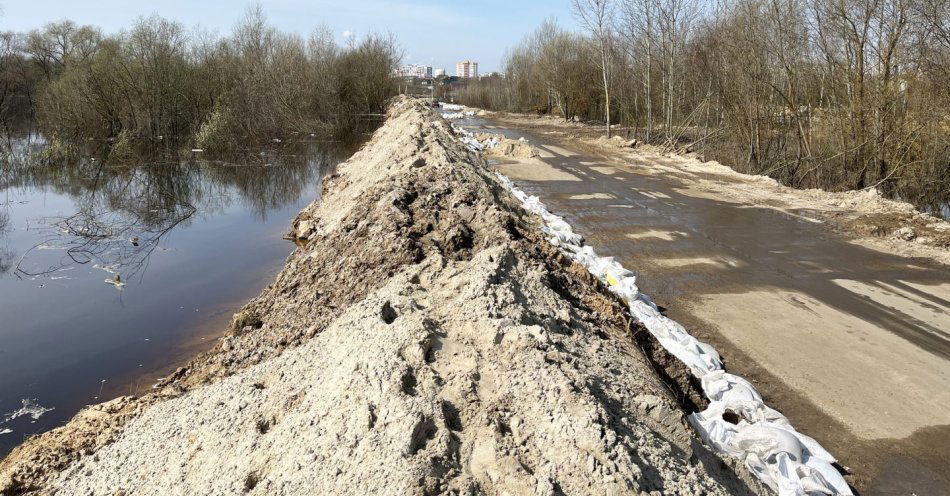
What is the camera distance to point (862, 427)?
5004mm

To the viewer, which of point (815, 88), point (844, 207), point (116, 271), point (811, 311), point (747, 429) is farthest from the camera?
point (815, 88)

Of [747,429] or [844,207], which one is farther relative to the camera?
[844,207]

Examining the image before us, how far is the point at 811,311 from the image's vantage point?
7332 mm

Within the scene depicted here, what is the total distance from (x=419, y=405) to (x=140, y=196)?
1687cm

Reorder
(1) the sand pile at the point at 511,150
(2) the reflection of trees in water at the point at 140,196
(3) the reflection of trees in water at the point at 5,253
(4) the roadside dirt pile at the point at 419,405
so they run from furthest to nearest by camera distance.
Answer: (1) the sand pile at the point at 511,150
(2) the reflection of trees in water at the point at 140,196
(3) the reflection of trees in water at the point at 5,253
(4) the roadside dirt pile at the point at 419,405

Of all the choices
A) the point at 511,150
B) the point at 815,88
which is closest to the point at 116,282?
the point at 511,150

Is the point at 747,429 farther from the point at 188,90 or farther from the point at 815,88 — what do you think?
the point at 188,90

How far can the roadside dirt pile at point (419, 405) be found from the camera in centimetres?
336

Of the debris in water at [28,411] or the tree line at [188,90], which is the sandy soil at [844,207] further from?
the tree line at [188,90]

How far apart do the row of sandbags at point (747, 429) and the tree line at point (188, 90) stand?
26.4m

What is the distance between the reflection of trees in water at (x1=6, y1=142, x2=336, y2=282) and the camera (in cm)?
1199

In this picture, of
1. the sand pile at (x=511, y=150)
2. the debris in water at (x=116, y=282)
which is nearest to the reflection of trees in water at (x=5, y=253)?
the debris in water at (x=116, y=282)

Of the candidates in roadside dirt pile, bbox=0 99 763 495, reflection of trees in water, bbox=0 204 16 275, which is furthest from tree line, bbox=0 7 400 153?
roadside dirt pile, bbox=0 99 763 495

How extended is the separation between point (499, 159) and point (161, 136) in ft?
63.7
